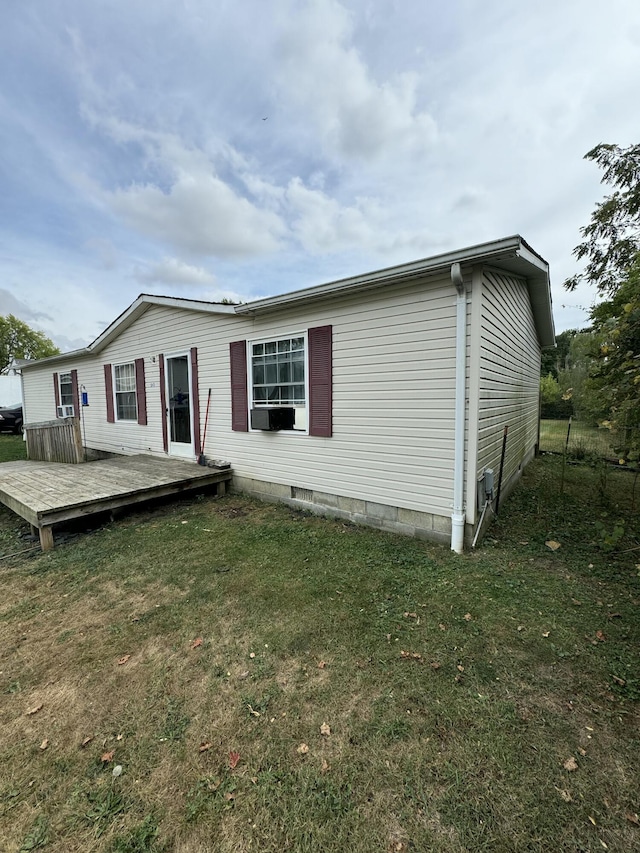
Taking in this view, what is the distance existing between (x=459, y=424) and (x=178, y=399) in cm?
543

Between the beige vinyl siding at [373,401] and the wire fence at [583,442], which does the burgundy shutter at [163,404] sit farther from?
the wire fence at [583,442]

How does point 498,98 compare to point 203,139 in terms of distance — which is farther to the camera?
point 203,139

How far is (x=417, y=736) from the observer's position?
175 centimetres

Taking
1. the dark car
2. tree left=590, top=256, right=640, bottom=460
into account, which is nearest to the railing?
tree left=590, top=256, right=640, bottom=460

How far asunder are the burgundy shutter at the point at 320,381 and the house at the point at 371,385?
0.06 ft

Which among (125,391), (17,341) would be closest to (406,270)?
(125,391)

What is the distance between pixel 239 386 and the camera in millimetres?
5730

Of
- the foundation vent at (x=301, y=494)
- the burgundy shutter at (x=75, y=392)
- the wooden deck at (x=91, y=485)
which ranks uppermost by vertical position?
the burgundy shutter at (x=75, y=392)

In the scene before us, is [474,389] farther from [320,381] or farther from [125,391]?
[125,391]

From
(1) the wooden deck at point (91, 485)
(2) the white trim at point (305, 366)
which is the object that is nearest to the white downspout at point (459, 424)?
(2) the white trim at point (305, 366)

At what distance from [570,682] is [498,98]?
830 cm

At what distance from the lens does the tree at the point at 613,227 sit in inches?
338

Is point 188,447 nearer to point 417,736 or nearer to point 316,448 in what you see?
point 316,448

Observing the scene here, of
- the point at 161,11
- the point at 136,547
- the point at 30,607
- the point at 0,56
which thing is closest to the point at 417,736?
the point at 30,607
